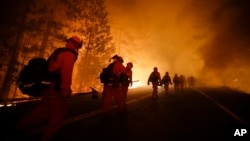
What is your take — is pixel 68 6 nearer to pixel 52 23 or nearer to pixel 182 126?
pixel 52 23

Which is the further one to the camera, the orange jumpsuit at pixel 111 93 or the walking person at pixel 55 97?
the orange jumpsuit at pixel 111 93

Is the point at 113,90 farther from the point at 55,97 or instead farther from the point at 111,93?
the point at 55,97

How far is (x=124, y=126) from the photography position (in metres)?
7.37

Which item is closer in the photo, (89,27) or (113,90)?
(113,90)

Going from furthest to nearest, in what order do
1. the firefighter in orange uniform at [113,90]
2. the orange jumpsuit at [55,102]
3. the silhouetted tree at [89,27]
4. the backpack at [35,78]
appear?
the silhouetted tree at [89,27] → the firefighter in orange uniform at [113,90] → the orange jumpsuit at [55,102] → the backpack at [35,78]

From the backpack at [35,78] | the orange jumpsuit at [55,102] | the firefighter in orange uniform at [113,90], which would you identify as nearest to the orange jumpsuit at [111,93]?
the firefighter in orange uniform at [113,90]

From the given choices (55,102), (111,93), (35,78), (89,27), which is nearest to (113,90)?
(111,93)

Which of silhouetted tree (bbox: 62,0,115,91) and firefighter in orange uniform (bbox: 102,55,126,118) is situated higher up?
silhouetted tree (bbox: 62,0,115,91)

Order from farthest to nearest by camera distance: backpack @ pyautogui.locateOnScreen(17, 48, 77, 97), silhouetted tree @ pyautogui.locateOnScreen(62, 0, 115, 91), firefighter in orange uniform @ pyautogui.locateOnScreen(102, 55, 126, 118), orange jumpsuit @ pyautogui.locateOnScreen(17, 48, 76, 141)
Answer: silhouetted tree @ pyautogui.locateOnScreen(62, 0, 115, 91), firefighter in orange uniform @ pyautogui.locateOnScreen(102, 55, 126, 118), orange jumpsuit @ pyautogui.locateOnScreen(17, 48, 76, 141), backpack @ pyautogui.locateOnScreen(17, 48, 77, 97)

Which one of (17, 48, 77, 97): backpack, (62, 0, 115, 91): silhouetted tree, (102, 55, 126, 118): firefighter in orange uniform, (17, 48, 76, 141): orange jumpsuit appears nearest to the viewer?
(17, 48, 77, 97): backpack

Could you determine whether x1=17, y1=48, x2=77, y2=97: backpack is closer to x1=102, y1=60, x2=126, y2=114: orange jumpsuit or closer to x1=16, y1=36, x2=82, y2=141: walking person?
x1=16, y1=36, x2=82, y2=141: walking person

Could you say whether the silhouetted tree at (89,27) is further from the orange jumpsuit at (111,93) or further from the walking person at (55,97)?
the walking person at (55,97)

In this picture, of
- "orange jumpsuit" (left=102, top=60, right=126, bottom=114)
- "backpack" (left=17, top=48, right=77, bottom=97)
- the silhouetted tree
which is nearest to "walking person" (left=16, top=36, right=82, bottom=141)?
"backpack" (left=17, top=48, right=77, bottom=97)

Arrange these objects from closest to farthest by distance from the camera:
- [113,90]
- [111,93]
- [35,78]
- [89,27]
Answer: [35,78] < [111,93] < [113,90] < [89,27]
